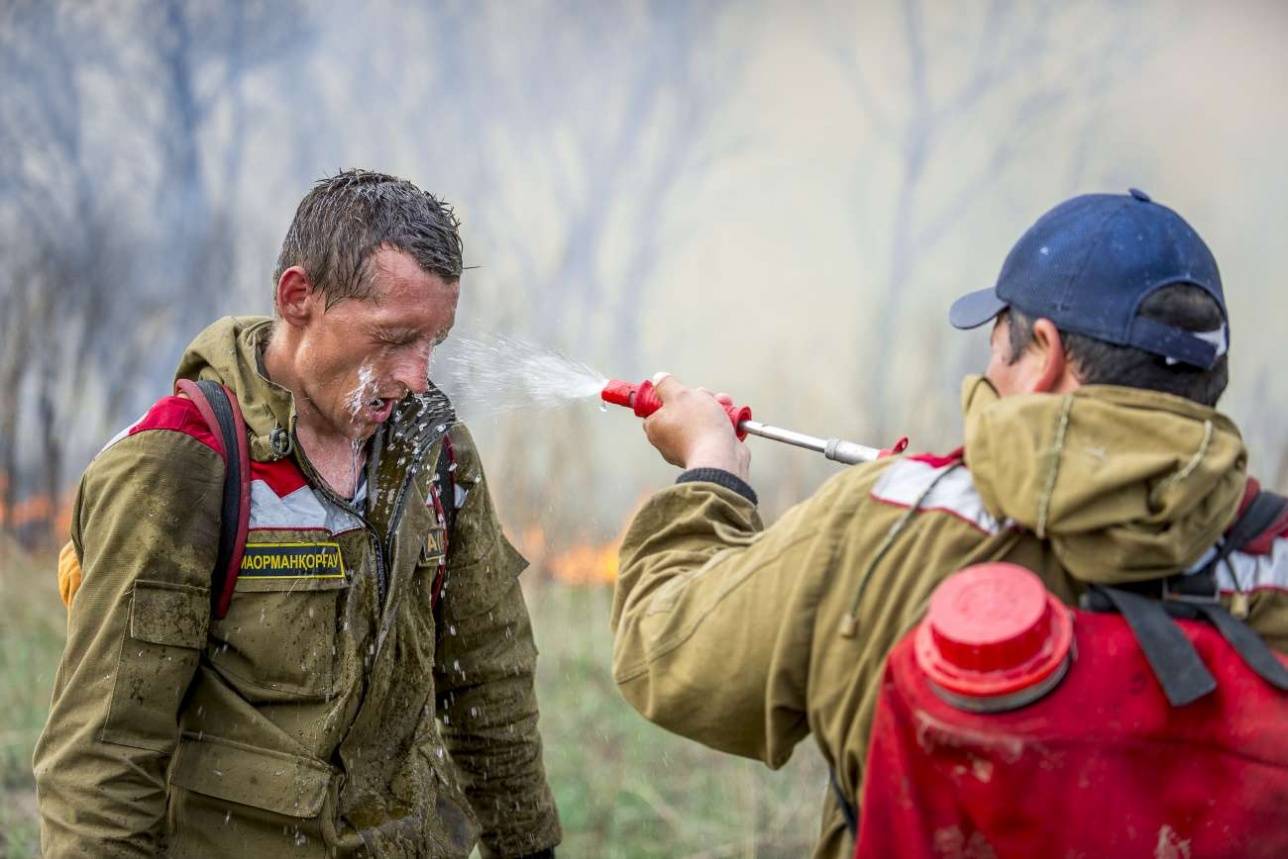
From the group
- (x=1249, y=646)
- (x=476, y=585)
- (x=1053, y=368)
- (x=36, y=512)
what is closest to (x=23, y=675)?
(x=36, y=512)

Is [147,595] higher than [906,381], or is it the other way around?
[147,595]

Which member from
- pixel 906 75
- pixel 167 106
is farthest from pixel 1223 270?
pixel 167 106

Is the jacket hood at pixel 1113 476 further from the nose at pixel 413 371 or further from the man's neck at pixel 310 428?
the man's neck at pixel 310 428

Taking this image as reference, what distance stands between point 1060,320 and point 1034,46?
5708mm

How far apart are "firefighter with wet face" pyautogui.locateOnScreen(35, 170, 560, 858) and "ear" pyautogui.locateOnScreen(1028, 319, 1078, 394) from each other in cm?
133

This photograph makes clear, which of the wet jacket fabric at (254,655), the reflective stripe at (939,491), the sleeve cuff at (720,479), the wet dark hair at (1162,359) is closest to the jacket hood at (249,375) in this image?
the wet jacket fabric at (254,655)

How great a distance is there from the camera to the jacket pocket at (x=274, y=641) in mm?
2467

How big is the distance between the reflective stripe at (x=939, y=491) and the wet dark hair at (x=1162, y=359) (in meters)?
0.25

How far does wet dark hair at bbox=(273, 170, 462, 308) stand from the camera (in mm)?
2660

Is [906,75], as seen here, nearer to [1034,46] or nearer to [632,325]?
[1034,46]

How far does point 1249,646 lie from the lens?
66.1 inches

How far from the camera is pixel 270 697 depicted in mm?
2492

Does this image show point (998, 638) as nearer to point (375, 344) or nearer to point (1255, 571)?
point (1255, 571)

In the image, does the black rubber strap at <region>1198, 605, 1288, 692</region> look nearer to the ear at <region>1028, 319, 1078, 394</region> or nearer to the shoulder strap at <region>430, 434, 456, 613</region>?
the ear at <region>1028, 319, 1078, 394</region>
